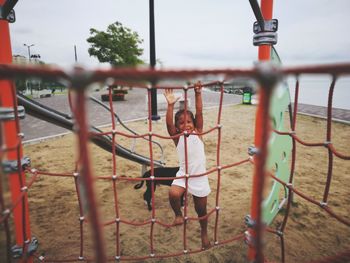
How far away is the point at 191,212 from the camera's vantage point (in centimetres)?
261

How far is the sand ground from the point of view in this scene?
80.6 inches

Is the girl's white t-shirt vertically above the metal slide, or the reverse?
the metal slide

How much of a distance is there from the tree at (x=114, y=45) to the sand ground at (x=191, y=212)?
20085mm

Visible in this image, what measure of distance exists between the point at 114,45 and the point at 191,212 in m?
22.7

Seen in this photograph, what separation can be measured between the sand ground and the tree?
791 inches

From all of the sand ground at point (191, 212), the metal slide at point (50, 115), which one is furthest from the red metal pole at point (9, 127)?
the sand ground at point (191, 212)

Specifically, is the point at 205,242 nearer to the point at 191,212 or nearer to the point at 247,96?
the point at 191,212

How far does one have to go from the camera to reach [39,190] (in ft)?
10.2

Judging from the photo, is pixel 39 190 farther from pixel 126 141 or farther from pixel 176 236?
pixel 126 141

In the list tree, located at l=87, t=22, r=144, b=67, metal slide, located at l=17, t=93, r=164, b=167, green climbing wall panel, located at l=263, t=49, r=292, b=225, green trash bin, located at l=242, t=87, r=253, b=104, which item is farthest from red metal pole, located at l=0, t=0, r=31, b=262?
tree, located at l=87, t=22, r=144, b=67

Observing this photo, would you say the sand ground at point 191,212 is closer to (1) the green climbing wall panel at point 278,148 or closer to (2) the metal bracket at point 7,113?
(1) the green climbing wall panel at point 278,148

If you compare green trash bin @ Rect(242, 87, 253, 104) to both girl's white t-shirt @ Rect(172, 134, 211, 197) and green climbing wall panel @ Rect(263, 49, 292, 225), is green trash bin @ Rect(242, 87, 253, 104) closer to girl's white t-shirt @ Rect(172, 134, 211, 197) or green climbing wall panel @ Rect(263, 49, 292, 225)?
green climbing wall panel @ Rect(263, 49, 292, 225)

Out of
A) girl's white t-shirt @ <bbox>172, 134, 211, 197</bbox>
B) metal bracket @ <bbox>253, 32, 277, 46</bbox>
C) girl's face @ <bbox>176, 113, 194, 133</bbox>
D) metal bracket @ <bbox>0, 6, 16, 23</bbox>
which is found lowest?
girl's white t-shirt @ <bbox>172, 134, 211, 197</bbox>

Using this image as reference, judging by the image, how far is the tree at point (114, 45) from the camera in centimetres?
2267
